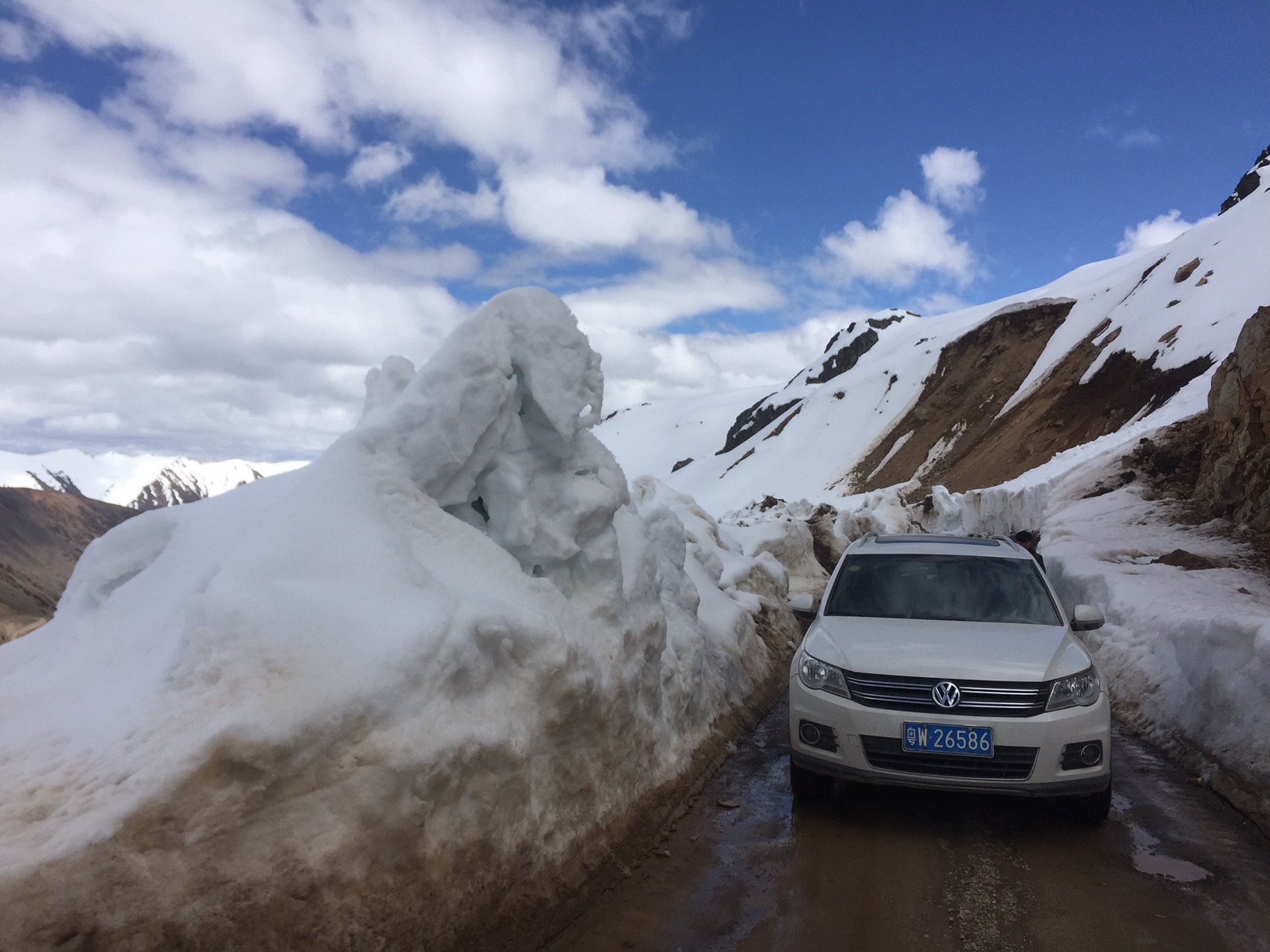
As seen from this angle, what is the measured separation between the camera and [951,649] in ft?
16.7

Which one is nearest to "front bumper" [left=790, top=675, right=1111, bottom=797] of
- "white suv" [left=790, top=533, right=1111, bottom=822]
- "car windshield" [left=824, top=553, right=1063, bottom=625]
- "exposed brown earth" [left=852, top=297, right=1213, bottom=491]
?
"white suv" [left=790, top=533, right=1111, bottom=822]

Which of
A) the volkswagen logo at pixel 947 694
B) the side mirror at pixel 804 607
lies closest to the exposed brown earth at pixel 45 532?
the side mirror at pixel 804 607

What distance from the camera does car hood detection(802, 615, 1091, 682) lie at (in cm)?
488

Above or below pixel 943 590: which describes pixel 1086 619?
below

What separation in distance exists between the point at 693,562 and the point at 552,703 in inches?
231

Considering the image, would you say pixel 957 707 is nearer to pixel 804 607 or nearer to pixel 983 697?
pixel 983 697

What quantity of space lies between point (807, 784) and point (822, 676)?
0.71 meters

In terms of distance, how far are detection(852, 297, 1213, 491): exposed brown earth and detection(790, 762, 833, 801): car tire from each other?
29.0 m

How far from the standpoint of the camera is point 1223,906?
12.9 ft

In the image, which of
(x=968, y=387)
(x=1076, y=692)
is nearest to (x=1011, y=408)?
(x=968, y=387)

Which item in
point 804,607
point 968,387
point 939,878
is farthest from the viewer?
point 968,387

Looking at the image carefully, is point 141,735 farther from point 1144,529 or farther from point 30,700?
point 1144,529

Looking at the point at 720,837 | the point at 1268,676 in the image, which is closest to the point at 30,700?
the point at 720,837

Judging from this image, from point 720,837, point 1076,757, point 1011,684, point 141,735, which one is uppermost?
point 141,735
